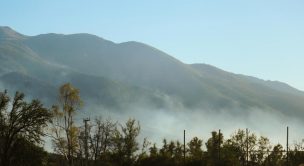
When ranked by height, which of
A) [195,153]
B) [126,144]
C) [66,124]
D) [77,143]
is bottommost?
[195,153]

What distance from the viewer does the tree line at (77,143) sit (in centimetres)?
6506

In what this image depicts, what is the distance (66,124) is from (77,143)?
11.6 feet

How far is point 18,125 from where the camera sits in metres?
65.5

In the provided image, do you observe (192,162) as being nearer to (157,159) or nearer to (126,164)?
(157,159)

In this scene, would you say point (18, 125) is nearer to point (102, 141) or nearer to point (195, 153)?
point (102, 141)

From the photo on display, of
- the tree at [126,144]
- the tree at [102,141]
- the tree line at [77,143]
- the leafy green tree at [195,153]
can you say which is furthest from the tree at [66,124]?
the leafy green tree at [195,153]

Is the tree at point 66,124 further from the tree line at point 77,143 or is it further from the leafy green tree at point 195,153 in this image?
the leafy green tree at point 195,153

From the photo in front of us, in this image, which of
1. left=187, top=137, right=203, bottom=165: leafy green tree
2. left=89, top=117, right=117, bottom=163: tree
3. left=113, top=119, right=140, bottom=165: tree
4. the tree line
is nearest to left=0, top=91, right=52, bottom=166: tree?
the tree line

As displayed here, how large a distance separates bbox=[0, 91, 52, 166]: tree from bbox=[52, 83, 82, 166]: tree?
8092 mm

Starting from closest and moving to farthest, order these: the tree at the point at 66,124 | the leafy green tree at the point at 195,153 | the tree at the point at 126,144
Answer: the leafy green tree at the point at 195,153, the tree at the point at 66,124, the tree at the point at 126,144

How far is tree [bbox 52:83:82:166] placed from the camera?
7500 cm

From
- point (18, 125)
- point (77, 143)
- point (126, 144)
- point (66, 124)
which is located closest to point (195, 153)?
point (126, 144)

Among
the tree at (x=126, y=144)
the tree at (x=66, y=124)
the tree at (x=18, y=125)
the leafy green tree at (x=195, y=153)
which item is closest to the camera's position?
the tree at (x=18, y=125)

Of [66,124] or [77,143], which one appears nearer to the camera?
[66,124]
